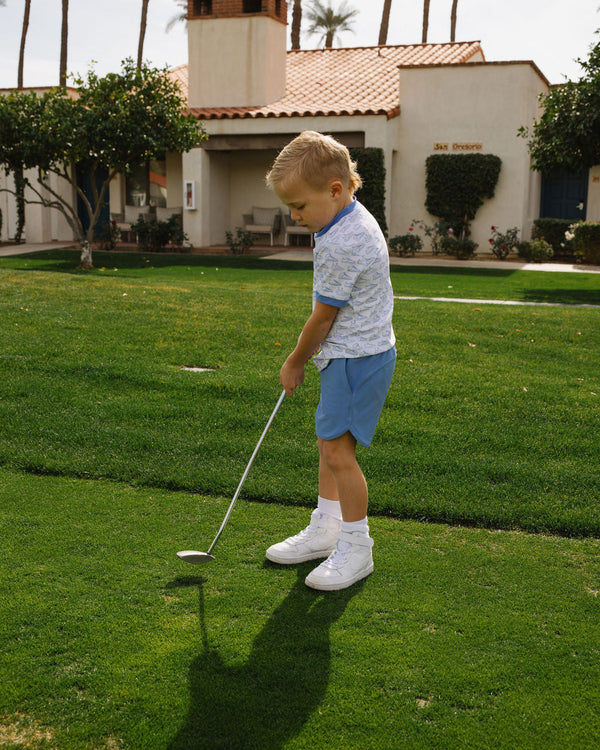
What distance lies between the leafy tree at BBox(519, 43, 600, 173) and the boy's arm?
10678mm

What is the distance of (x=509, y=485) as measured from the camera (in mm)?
3824

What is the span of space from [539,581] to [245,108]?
19427 mm

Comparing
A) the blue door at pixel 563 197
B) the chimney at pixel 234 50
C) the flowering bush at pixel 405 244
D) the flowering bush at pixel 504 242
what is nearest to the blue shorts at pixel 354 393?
the flowering bush at pixel 405 244

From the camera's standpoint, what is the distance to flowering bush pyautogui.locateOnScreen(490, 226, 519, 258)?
18469 mm

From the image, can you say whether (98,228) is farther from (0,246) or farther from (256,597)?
(256,597)

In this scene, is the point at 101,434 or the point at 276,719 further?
the point at 101,434

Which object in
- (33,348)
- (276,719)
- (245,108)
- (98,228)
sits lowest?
(276,719)

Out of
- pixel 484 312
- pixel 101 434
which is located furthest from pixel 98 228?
pixel 101 434

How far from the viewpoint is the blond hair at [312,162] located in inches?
102

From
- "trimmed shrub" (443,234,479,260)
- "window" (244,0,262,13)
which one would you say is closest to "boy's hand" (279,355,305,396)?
"trimmed shrub" (443,234,479,260)

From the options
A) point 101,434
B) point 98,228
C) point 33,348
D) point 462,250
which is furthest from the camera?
point 98,228

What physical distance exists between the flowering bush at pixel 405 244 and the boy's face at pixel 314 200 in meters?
15.9

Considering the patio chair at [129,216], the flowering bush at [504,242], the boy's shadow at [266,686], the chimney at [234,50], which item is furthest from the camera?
the patio chair at [129,216]

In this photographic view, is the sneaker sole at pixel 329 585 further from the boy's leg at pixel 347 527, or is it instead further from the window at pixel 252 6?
the window at pixel 252 6
